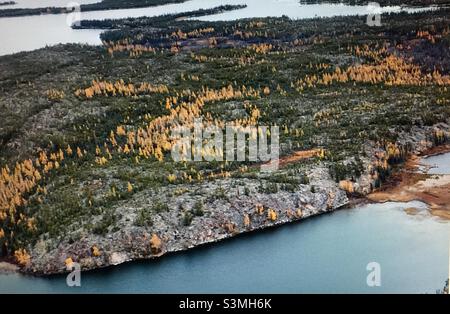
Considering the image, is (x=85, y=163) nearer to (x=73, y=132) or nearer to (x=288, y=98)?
(x=73, y=132)

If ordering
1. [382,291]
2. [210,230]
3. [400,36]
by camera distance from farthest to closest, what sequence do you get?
[400,36], [210,230], [382,291]

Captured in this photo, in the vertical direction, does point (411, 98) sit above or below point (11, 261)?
above

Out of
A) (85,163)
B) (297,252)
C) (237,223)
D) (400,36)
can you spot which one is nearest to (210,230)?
(237,223)

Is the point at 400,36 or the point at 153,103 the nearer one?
the point at 153,103

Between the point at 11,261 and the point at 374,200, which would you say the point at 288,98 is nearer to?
the point at 374,200

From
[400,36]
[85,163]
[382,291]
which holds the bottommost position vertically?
[382,291]
